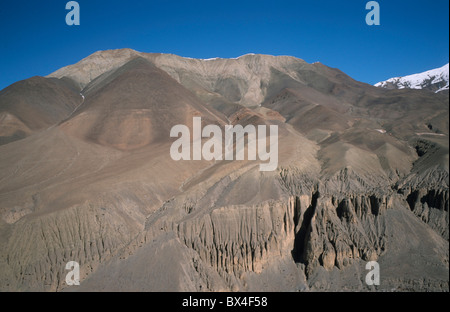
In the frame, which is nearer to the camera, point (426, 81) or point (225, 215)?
point (225, 215)

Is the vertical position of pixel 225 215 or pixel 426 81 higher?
pixel 426 81

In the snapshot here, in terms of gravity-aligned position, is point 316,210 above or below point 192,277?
above

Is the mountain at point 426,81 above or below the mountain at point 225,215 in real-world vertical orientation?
above

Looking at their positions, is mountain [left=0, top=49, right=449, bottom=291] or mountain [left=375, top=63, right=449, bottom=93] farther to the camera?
mountain [left=375, top=63, right=449, bottom=93]

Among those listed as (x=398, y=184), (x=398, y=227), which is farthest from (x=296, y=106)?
(x=398, y=227)

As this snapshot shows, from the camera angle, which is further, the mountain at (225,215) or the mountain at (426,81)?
the mountain at (426,81)

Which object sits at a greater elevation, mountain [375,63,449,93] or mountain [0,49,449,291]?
mountain [375,63,449,93]
